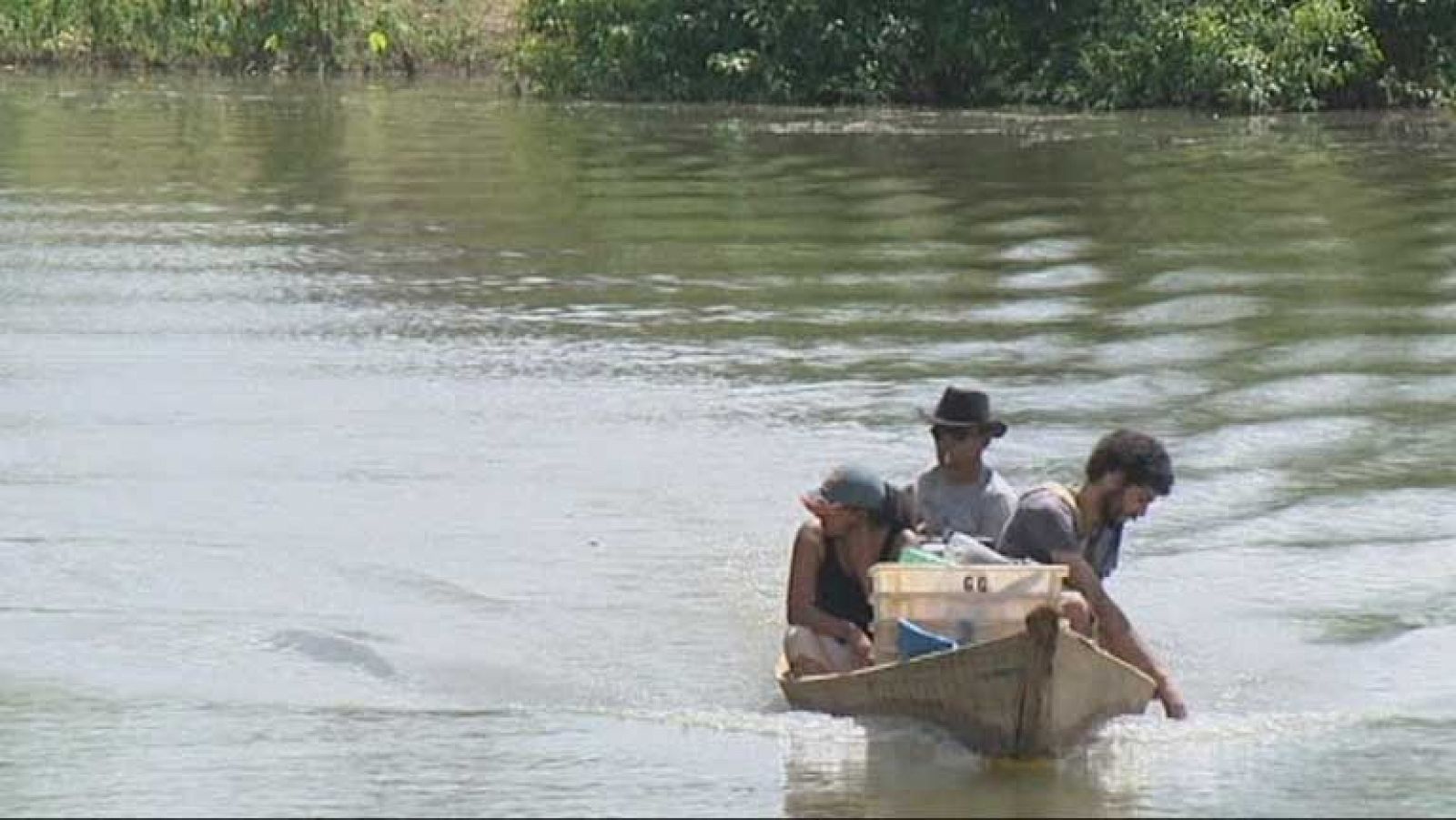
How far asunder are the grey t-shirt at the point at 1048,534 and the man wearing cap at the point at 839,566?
0.50 metres

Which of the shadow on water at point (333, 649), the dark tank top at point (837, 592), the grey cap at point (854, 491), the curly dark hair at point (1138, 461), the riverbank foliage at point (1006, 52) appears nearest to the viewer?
the curly dark hair at point (1138, 461)

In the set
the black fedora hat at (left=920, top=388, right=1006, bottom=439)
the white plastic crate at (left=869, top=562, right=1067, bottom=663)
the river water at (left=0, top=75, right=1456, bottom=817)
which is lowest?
the river water at (left=0, top=75, right=1456, bottom=817)

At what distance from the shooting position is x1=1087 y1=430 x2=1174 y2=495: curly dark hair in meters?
10.6

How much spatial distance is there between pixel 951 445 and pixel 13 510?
549 centimetres

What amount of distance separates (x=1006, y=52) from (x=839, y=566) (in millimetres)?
27621

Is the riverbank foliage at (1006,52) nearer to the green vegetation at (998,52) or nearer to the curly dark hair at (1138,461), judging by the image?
the green vegetation at (998,52)

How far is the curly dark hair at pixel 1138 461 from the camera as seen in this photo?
1056cm

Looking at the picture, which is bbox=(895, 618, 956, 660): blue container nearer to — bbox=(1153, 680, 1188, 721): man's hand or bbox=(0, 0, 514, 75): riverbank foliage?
bbox=(1153, 680, 1188, 721): man's hand

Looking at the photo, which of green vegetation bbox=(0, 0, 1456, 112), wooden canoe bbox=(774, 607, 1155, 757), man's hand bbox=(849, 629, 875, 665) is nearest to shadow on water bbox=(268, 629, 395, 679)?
man's hand bbox=(849, 629, 875, 665)

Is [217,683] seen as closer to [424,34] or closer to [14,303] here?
[14,303]

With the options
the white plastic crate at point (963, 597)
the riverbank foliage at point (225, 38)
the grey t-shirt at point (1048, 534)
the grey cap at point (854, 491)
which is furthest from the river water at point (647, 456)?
the riverbank foliage at point (225, 38)

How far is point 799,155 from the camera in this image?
1251 inches

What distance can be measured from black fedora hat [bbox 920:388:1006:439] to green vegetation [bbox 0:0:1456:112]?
25644mm

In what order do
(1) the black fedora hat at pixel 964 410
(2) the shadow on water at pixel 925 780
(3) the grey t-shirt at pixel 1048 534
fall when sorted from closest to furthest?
(2) the shadow on water at pixel 925 780, (3) the grey t-shirt at pixel 1048 534, (1) the black fedora hat at pixel 964 410
